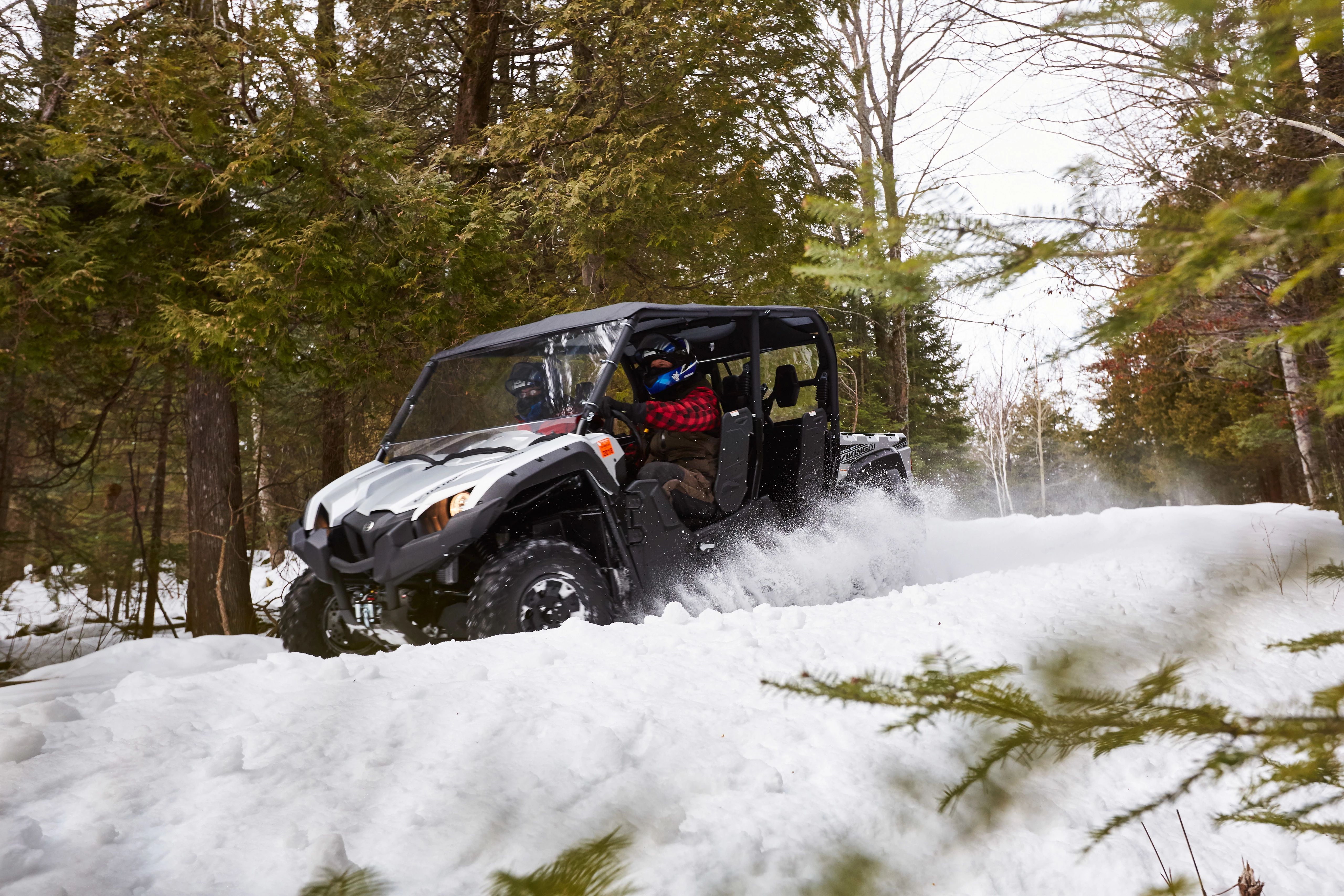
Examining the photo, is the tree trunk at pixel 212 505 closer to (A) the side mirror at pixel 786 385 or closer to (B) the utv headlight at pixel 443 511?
(B) the utv headlight at pixel 443 511

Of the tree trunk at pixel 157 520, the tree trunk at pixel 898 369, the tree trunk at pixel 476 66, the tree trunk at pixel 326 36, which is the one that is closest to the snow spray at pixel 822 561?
the tree trunk at pixel 326 36

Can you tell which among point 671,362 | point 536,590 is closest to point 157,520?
point 671,362

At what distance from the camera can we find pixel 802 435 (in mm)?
6207

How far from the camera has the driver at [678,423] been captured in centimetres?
537

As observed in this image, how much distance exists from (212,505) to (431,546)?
5793 mm

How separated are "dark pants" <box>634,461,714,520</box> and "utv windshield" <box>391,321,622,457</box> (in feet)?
1.84

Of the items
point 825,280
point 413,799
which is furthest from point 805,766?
point 825,280

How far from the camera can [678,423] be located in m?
5.63

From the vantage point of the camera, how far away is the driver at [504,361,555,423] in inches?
211

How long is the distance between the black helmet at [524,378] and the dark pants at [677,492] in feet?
2.84

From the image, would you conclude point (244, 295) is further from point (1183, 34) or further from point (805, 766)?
point (1183, 34)

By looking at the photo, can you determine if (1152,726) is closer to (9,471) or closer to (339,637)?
(339,637)

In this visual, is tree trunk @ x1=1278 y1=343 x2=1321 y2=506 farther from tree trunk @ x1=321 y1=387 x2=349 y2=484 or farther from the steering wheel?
tree trunk @ x1=321 y1=387 x2=349 y2=484

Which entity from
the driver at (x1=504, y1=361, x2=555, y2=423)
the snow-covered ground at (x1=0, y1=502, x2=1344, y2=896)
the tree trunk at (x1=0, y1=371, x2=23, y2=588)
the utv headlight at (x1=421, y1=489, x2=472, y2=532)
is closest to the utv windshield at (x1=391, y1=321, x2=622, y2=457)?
the driver at (x1=504, y1=361, x2=555, y2=423)
